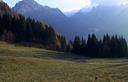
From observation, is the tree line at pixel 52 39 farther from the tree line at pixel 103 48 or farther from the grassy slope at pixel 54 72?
the grassy slope at pixel 54 72

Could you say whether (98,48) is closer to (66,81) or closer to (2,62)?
(2,62)

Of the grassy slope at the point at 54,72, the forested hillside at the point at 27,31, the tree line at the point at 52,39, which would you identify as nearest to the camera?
the grassy slope at the point at 54,72

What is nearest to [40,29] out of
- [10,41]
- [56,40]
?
[56,40]

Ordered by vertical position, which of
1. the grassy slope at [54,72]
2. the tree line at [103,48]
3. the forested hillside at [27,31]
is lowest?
the grassy slope at [54,72]

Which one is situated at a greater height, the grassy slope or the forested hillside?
the forested hillside

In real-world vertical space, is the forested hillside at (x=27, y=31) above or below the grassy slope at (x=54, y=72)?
above

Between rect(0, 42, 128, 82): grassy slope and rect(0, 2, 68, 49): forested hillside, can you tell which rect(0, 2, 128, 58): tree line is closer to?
rect(0, 2, 68, 49): forested hillside

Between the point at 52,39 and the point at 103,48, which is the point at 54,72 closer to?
the point at 103,48

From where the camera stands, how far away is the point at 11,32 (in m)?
156

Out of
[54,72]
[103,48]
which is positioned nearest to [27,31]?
[103,48]

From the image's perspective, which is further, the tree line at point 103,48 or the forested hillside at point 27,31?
the forested hillside at point 27,31

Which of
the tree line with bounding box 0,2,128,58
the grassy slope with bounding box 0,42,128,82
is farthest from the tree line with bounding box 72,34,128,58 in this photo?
the grassy slope with bounding box 0,42,128,82

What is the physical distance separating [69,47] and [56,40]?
333 inches

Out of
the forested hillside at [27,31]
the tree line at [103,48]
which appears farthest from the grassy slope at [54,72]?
the forested hillside at [27,31]
